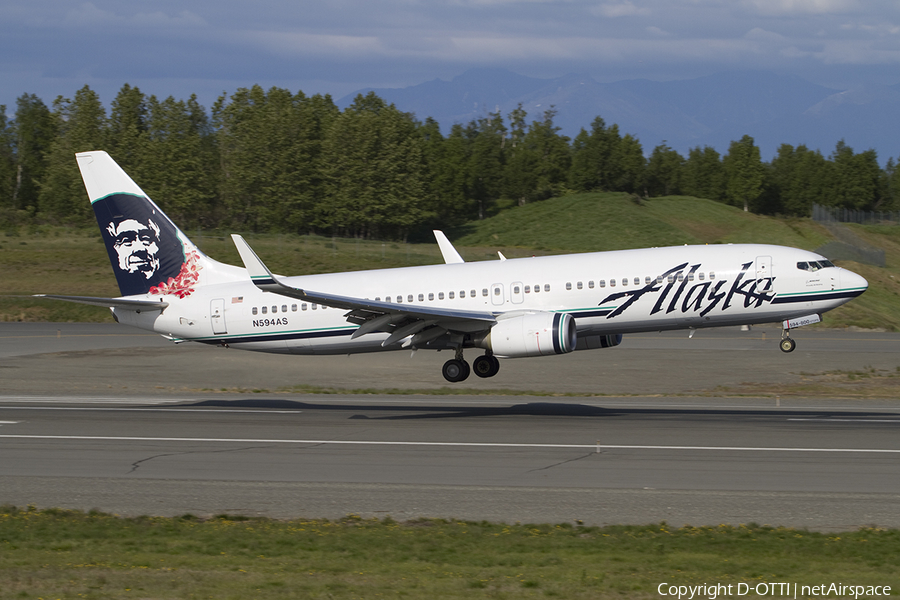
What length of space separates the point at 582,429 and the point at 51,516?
48.0 ft

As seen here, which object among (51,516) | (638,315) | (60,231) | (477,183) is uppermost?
(477,183)

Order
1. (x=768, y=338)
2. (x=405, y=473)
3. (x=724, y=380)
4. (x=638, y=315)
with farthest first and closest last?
(x=768, y=338)
(x=724, y=380)
(x=638, y=315)
(x=405, y=473)

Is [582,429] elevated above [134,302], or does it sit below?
below

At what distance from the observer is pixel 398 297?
32.1 m

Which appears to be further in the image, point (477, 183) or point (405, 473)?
point (477, 183)

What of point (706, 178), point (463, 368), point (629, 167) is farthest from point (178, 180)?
point (706, 178)

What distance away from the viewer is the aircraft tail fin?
1335 inches

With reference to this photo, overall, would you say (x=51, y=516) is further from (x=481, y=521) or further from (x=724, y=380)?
(x=724, y=380)

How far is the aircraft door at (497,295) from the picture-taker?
1217 inches

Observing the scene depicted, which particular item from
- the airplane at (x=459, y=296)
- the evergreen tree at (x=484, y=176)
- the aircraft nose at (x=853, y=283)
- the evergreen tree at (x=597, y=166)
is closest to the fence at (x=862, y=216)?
the evergreen tree at (x=597, y=166)

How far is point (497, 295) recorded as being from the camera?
31.0 metres

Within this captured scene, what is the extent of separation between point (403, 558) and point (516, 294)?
58.5 feet

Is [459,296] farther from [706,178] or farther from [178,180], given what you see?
[706,178]

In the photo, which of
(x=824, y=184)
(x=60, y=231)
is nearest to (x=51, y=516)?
(x=60, y=231)
